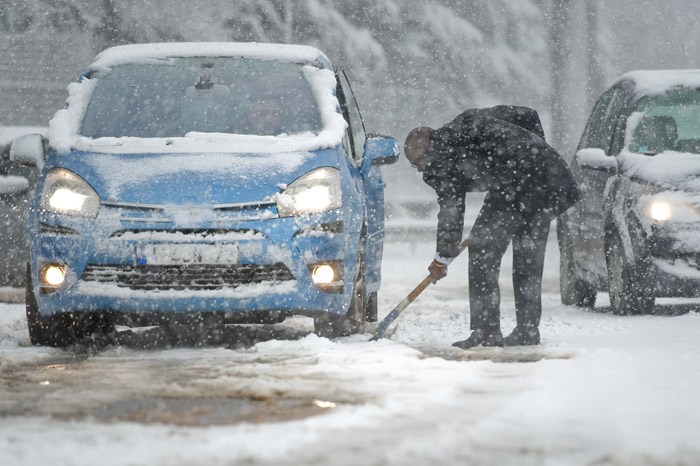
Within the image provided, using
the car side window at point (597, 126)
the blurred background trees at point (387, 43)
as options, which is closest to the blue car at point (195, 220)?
the car side window at point (597, 126)

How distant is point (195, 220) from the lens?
6031mm

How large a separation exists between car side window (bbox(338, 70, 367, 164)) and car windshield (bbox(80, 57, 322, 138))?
0.53m

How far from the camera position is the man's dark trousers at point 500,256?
677cm

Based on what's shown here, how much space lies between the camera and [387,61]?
2239 cm

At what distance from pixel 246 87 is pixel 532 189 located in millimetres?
1769

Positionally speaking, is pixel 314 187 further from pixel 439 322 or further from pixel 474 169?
pixel 439 322

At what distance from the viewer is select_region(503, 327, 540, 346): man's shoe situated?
681 cm

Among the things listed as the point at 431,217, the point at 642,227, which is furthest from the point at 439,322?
the point at 431,217

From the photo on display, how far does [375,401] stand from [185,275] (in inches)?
80.3

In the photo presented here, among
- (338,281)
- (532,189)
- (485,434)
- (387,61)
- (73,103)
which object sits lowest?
(485,434)

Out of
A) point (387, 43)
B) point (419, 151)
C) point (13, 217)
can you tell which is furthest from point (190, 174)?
point (387, 43)

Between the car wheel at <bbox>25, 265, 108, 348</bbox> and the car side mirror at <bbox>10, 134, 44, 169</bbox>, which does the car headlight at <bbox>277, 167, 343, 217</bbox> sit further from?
the car side mirror at <bbox>10, 134, 44, 169</bbox>

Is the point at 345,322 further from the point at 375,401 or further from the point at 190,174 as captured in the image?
the point at 375,401

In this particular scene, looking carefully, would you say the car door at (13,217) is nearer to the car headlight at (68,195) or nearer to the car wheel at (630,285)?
the car headlight at (68,195)
